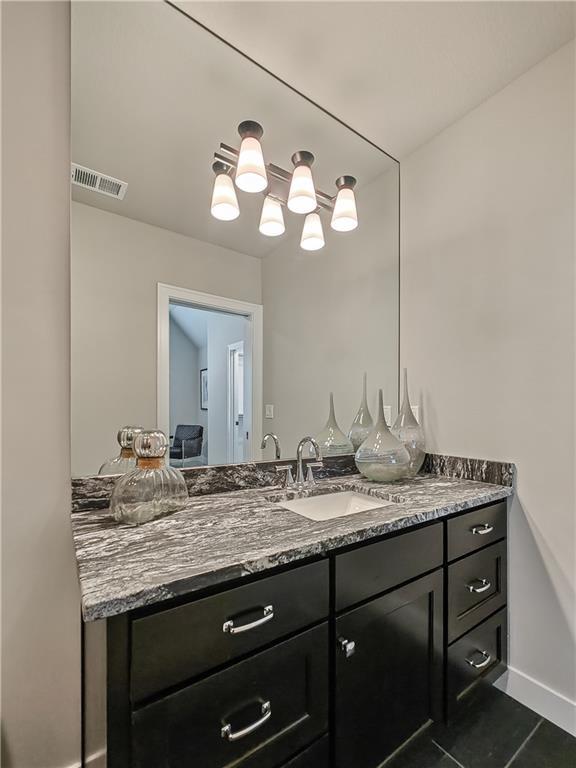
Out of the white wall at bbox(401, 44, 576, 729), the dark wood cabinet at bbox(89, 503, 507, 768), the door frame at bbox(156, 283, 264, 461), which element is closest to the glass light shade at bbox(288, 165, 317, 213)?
the door frame at bbox(156, 283, 264, 461)

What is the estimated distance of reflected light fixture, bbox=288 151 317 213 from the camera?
1623 mm

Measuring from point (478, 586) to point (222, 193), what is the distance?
5.91 feet

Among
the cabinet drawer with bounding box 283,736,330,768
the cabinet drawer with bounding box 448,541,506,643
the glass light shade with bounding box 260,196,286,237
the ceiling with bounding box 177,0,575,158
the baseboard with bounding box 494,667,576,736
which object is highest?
the ceiling with bounding box 177,0,575,158

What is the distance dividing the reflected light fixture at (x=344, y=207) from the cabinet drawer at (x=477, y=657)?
1814 millimetres

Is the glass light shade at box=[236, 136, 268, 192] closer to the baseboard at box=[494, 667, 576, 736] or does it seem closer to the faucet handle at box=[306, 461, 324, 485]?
the faucet handle at box=[306, 461, 324, 485]

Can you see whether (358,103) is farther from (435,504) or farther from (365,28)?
(435,504)

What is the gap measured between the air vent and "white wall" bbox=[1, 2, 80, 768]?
0.55ft

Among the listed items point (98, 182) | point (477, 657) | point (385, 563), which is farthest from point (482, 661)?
point (98, 182)

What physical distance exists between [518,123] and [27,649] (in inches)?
97.6

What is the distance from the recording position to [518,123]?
1543 millimetres

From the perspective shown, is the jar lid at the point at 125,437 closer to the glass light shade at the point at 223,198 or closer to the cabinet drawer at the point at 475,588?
the glass light shade at the point at 223,198

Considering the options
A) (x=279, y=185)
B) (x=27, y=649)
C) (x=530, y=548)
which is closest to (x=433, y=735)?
(x=530, y=548)

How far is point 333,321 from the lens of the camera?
6.32 feet

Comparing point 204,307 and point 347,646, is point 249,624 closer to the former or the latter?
point 347,646
